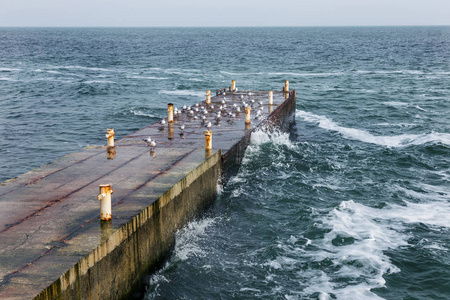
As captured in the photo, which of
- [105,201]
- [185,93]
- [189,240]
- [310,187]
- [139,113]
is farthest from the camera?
[185,93]

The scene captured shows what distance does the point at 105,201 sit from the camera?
1278 centimetres

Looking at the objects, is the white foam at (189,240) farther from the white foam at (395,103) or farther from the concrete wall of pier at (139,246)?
the white foam at (395,103)

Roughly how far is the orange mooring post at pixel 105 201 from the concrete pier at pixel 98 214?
0.18 meters

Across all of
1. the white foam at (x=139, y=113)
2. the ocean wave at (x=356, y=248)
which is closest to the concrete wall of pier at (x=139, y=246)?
the ocean wave at (x=356, y=248)

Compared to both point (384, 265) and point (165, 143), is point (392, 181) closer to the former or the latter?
point (384, 265)

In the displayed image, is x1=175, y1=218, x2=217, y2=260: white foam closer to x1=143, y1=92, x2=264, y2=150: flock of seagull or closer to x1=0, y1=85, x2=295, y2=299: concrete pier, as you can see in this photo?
x1=0, y1=85, x2=295, y2=299: concrete pier

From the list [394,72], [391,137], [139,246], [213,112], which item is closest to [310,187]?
[213,112]

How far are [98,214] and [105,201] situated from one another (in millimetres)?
939

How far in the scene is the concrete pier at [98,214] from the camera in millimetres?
10703

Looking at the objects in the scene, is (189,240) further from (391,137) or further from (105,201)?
(391,137)

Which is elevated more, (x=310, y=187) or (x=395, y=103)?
(x=395, y=103)

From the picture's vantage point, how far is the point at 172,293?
14.6 metres

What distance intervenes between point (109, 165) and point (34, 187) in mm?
3261

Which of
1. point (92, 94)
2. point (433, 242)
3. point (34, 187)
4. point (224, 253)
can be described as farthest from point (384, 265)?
point (92, 94)
